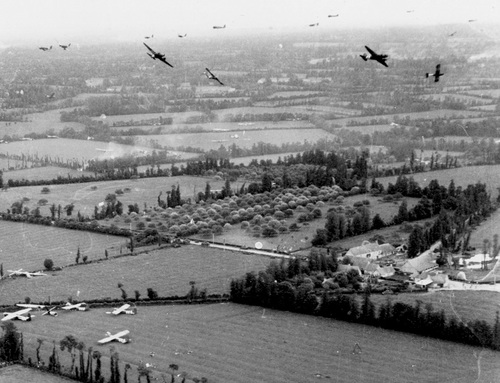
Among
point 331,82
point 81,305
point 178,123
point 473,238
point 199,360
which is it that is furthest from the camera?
point 331,82

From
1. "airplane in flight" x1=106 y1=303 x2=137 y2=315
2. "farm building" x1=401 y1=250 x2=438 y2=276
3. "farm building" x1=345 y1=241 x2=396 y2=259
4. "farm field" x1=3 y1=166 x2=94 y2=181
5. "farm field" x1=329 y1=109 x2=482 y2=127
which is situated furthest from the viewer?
"farm field" x1=329 y1=109 x2=482 y2=127

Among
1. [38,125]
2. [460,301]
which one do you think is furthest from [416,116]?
[460,301]

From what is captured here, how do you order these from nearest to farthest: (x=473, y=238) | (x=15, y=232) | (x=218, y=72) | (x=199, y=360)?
(x=199, y=360), (x=473, y=238), (x=15, y=232), (x=218, y=72)

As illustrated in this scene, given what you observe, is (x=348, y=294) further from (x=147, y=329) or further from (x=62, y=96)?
(x=62, y=96)

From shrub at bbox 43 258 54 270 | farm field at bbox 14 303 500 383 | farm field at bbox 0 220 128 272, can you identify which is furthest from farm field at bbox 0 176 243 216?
farm field at bbox 14 303 500 383

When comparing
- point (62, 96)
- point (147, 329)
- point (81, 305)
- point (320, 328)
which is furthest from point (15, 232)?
point (62, 96)

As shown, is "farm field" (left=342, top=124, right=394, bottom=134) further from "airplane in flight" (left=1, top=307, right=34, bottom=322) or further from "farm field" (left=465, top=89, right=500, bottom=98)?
"airplane in flight" (left=1, top=307, right=34, bottom=322)

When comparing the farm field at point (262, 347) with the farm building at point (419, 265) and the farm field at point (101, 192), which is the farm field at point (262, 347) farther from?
the farm field at point (101, 192)
